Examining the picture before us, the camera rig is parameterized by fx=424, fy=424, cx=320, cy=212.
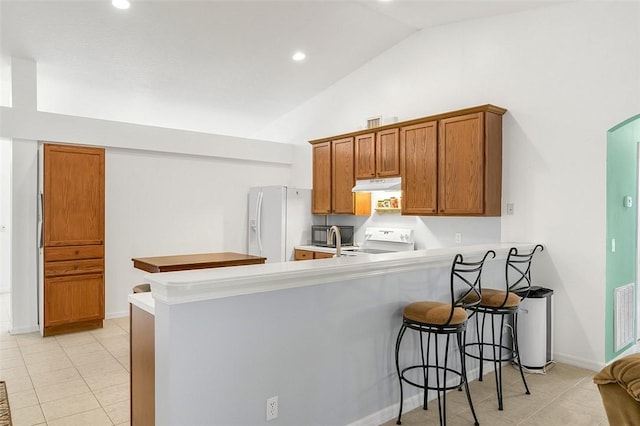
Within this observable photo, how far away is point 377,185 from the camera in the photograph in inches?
206

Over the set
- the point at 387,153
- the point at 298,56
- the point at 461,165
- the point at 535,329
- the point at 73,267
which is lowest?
the point at 535,329

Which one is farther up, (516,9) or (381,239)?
(516,9)

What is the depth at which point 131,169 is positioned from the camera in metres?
5.55

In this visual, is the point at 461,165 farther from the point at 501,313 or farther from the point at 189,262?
the point at 189,262

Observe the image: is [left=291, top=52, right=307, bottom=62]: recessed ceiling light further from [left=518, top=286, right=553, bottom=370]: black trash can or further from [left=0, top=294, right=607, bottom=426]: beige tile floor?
[left=0, top=294, right=607, bottom=426]: beige tile floor

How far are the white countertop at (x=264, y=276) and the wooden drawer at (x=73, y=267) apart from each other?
3.45 meters

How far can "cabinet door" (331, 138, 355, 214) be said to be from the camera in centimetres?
572

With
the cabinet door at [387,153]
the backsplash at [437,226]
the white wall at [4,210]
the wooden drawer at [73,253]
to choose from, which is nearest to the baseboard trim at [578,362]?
Answer: the backsplash at [437,226]

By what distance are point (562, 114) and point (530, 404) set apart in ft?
8.31

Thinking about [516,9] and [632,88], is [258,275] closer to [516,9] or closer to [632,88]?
[632,88]

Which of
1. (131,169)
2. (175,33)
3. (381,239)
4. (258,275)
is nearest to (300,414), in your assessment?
(258,275)

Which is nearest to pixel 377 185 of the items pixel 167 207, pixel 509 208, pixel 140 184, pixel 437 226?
pixel 437 226

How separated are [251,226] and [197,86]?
2.15m

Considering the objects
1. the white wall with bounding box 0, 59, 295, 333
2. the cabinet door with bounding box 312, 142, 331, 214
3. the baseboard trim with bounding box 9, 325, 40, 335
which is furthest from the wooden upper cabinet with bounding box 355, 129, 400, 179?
the baseboard trim with bounding box 9, 325, 40, 335
